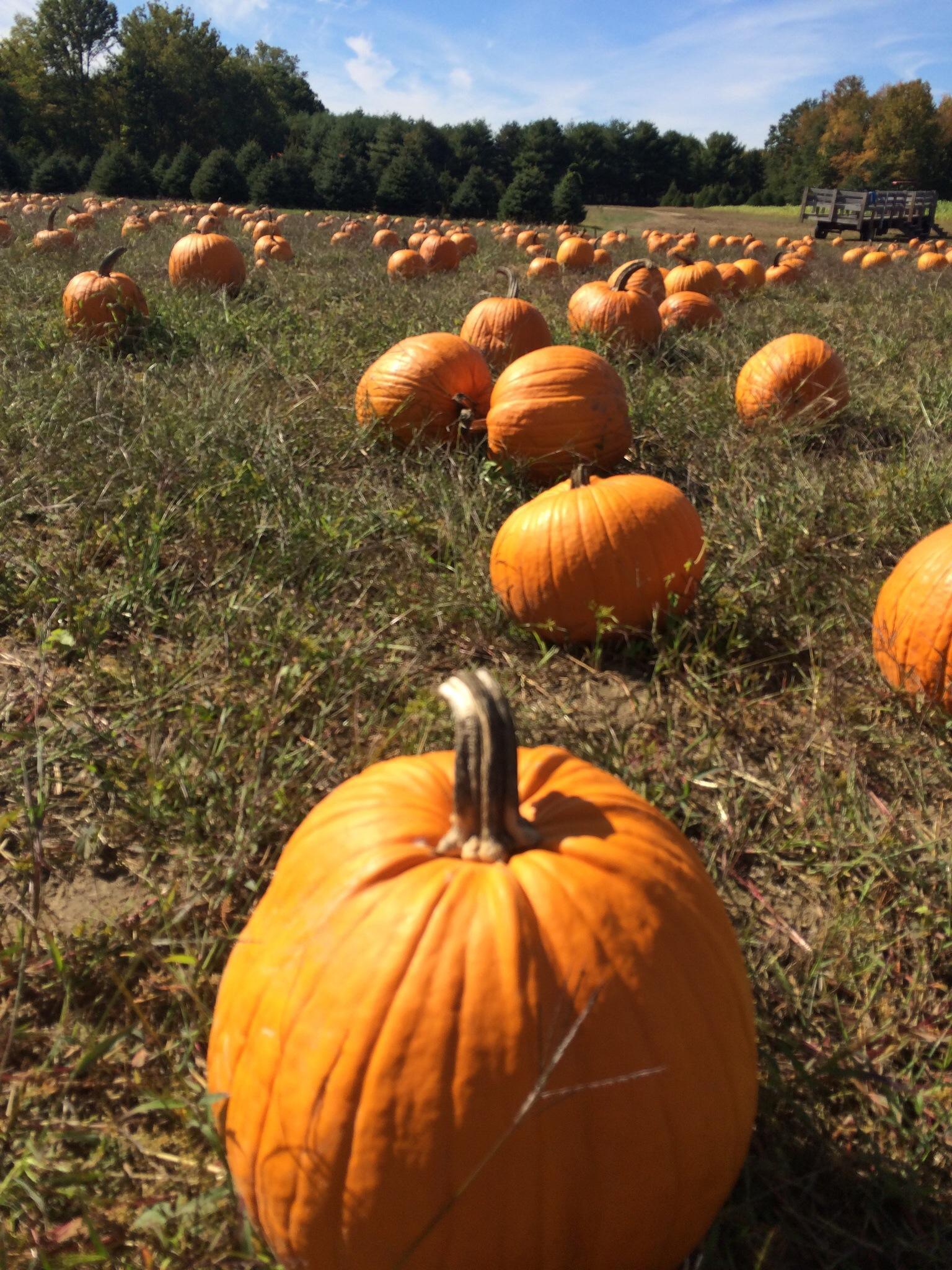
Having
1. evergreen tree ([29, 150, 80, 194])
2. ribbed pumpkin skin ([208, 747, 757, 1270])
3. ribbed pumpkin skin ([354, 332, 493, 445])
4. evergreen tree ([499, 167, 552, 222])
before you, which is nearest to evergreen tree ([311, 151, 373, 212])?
evergreen tree ([499, 167, 552, 222])

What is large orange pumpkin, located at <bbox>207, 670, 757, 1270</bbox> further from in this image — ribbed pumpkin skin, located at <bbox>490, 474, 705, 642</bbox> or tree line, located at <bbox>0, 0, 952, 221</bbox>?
tree line, located at <bbox>0, 0, 952, 221</bbox>

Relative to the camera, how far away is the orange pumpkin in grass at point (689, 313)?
7090mm

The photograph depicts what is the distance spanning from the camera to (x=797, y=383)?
15.5ft

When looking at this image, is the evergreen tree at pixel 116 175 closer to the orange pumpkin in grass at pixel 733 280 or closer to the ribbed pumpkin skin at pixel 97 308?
the orange pumpkin in grass at pixel 733 280

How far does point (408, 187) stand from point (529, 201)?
631 cm

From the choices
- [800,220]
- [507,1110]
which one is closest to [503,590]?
[507,1110]

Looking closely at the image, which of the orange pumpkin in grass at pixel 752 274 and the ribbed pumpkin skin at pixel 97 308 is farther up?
the orange pumpkin in grass at pixel 752 274

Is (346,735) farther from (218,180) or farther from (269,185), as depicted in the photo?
(269,185)

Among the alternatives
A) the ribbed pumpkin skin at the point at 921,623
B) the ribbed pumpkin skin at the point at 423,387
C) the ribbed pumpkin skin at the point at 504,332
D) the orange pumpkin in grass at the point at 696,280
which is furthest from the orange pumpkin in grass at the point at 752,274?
the ribbed pumpkin skin at the point at 921,623

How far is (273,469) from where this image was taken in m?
3.77

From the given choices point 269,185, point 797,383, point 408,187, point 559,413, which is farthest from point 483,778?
point 408,187

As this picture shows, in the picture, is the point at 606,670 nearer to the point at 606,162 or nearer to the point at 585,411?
the point at 585,411

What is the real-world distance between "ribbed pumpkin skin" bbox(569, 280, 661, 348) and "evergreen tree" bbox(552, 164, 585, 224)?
31.0m

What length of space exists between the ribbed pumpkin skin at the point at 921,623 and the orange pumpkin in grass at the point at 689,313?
499 cm
